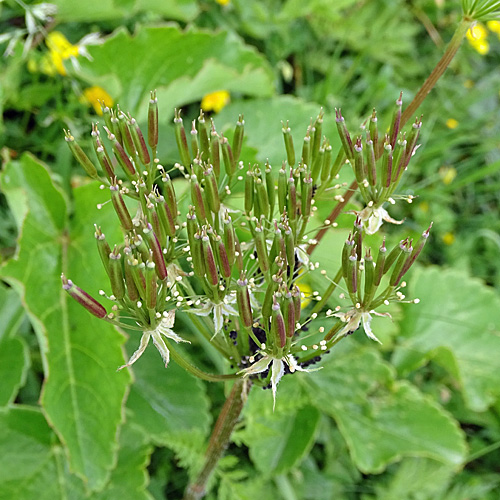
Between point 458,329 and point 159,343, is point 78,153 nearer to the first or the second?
point 159,343

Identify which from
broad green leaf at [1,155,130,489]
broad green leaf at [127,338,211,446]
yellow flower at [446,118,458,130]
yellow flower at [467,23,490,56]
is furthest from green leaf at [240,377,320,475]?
yellow flower at [446,118,458,130]

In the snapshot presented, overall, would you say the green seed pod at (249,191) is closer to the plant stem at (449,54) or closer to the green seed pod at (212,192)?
the green seed pod at (212,192)

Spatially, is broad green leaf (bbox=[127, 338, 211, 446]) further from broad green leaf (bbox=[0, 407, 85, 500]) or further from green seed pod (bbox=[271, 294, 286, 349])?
green seed pod (bbox=[271, 294, 286, 349])

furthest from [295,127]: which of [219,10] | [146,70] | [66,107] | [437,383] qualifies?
[437,383]

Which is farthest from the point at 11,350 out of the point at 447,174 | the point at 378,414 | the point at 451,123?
the point at 451,123

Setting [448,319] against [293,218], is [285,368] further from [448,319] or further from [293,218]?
[448,319]
